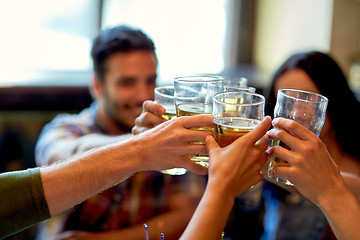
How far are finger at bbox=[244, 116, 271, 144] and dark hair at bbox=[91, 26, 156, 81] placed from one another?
1.34 metres

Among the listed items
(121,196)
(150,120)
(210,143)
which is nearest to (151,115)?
(150,120)

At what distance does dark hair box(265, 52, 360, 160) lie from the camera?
165cm

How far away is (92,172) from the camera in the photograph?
0.99 metres

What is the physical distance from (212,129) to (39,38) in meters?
2.56

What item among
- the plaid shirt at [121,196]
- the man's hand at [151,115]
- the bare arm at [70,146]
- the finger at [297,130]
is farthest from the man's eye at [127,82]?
the finger at [297,130]

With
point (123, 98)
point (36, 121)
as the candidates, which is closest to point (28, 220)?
point (123, 98)

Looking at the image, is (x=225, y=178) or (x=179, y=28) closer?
(x=225, y=178)

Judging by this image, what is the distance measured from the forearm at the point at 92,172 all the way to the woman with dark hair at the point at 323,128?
88 centimetres

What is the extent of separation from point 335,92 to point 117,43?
1082mm

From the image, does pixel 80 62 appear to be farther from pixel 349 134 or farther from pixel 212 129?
pixel 212 129

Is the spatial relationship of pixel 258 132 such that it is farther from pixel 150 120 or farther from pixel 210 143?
pixel 150 120

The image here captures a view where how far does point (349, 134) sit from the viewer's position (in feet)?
5.54

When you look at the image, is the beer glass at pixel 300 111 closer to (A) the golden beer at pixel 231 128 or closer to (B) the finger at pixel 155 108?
(A) the golden beer at pixel 231 128

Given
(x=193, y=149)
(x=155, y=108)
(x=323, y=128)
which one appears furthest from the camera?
(x=323, y=128)
